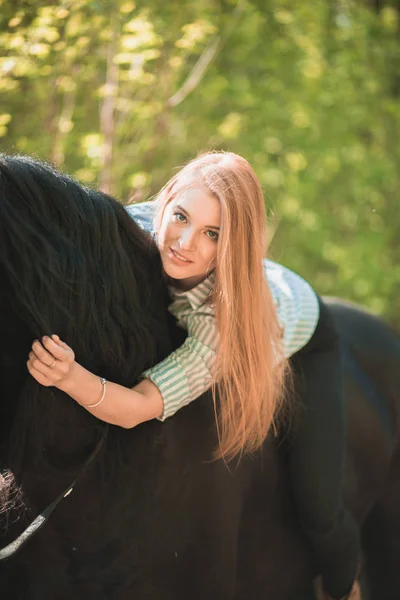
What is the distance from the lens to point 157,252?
6.20 ft

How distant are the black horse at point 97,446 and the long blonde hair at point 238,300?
4.1 inches

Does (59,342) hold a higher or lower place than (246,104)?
higher

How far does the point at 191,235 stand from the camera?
183 centimetres

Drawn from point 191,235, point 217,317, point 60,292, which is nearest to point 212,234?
point 191,235

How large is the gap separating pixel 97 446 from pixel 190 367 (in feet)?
0.92

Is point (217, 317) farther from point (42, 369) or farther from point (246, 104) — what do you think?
point (246, 104)

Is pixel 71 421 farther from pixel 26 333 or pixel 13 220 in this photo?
pixel 13 220

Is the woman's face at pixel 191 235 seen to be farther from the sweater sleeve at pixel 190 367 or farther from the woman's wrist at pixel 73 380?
the woman's wrist at pixel 73 380

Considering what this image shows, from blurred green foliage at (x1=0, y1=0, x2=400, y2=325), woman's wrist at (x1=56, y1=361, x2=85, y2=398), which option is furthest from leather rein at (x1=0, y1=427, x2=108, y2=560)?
blurred green foliage at (x1=0, y1=0, x2=400, y2=325)

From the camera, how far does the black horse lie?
63.4 inches

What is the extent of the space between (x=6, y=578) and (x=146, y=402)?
20.0 inches

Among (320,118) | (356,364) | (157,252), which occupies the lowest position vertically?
(320,118)

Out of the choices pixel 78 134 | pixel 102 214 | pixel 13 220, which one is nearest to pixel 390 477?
pixel 102 214

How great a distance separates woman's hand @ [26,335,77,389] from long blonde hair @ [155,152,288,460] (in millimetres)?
429
